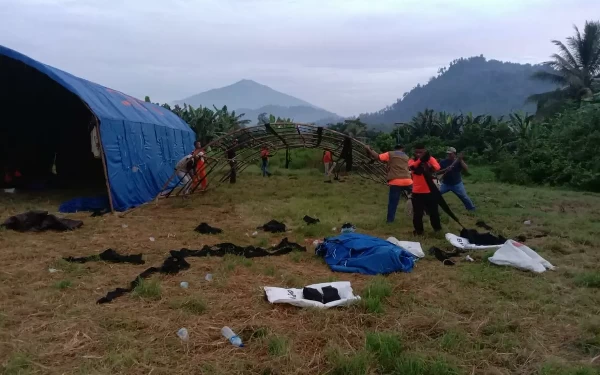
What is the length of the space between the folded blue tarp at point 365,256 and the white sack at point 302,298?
2.91ft

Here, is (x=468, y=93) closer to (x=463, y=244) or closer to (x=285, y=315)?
(x=463, y=244)

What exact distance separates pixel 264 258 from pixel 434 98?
10061 cm

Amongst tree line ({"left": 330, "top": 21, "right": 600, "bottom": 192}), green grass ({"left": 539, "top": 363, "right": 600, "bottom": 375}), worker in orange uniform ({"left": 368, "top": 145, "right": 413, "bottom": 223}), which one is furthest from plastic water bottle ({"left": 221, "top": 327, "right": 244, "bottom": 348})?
tree line ({"left": 330, "top": 21, "right": 600, "bottom": 192})

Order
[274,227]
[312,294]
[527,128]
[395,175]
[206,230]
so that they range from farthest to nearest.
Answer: [527,128]
[395,175]
[274,227]
[206,230]
[312,294]

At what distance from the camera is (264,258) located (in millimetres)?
6520

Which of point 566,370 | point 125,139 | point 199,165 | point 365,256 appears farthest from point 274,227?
point 566,370

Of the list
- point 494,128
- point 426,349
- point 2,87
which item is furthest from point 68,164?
point 494,128

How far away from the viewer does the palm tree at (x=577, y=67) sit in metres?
26.4

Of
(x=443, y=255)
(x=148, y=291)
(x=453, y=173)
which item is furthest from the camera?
(x=453, y=173)

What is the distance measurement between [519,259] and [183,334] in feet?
14.0

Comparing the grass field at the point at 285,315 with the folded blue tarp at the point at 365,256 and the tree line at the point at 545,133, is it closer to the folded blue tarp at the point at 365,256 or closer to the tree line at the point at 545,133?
the folded blue tarp at the point at 365,256

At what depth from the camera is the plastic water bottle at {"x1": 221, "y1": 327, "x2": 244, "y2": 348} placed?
384 centimetres

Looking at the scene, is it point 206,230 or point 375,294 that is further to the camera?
point 206,230

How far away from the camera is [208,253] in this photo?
661 centimetres
